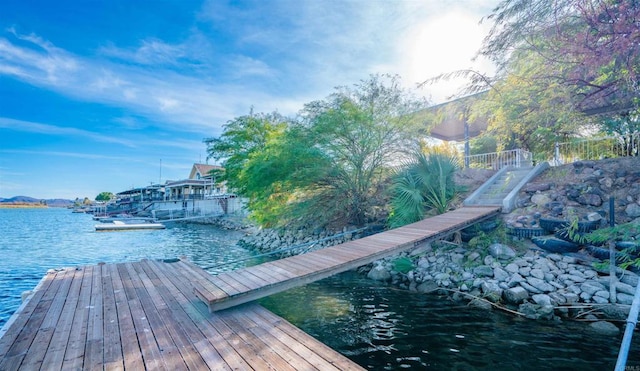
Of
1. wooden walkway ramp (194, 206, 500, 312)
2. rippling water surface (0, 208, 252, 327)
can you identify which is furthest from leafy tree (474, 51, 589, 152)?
rippling water surface (0, 208, 252, 327)

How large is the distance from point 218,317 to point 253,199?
9.76m

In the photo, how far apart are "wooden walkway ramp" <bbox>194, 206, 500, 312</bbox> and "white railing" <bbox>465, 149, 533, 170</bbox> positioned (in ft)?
23.3

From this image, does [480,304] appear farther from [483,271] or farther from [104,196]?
[104,196]

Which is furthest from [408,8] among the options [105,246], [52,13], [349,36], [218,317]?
[105,246]

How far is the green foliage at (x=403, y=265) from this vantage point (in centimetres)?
635

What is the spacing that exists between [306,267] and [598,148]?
11.3 m

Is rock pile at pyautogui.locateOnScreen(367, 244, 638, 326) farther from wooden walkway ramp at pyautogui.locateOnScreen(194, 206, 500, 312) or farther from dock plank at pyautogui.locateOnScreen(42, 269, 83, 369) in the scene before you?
dock plank at pyautogui.locateOnScreen(42, 269, 83, 369)

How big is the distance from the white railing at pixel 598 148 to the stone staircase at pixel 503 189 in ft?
5.52

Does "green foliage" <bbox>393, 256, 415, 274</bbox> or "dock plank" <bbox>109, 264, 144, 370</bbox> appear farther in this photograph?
"green foliage" <bbox>393, 256, 415, 274</bbox>

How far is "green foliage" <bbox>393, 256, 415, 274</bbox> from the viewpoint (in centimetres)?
635

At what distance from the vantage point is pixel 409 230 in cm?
579

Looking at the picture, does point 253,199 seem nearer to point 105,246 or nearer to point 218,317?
point 105,246

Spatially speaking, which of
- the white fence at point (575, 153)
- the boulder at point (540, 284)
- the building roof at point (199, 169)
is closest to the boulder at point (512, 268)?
the boulder at point (540, 284)

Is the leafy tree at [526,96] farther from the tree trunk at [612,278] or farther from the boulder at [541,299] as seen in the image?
the boulder at [541,299]
